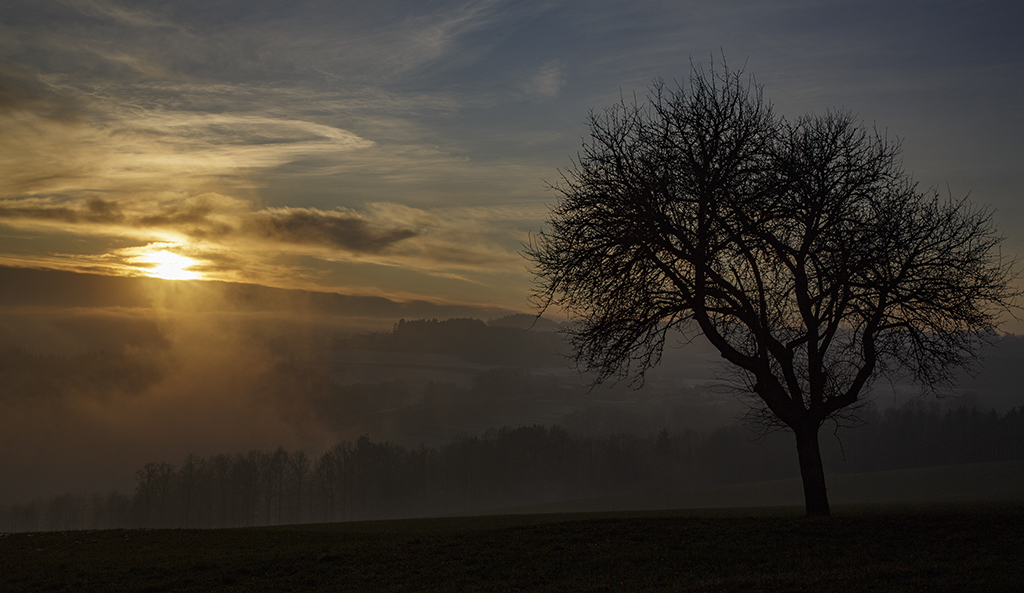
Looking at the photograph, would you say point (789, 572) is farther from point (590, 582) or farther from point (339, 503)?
point (339, 503)

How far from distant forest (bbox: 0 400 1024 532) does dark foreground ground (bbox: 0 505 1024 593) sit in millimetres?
112692

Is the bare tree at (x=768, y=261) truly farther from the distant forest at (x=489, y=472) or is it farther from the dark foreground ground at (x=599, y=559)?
the distant forest at (x=489, y=472)

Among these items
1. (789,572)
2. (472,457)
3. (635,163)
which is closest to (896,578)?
(789,572)

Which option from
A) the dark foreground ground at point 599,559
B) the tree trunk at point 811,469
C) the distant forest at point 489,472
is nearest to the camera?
the dark foreground ground at point 599,559

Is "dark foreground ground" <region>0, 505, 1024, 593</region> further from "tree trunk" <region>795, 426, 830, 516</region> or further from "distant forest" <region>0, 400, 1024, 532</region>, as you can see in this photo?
"distant forest" <region>0, 400, 1024, 532</region>

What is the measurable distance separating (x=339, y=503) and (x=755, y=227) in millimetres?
137696

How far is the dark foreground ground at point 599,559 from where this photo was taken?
44.0 ft

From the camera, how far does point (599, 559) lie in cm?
1664

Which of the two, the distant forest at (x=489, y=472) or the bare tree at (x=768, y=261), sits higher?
the bare tree at (x=768, y=261)

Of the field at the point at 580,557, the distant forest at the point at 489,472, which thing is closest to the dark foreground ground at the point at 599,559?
the field at the point at 580,557

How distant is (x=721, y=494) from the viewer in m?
97.8

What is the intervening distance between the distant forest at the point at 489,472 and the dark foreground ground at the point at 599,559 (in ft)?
370

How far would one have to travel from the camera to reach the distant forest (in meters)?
124

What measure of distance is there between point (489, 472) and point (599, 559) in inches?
4927
